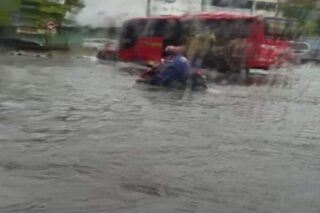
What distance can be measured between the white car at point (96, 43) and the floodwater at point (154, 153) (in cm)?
2098

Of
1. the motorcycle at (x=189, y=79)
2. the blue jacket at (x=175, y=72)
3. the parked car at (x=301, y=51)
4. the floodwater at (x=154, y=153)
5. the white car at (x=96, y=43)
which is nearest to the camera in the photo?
the floodwater at (x=154, y=153)

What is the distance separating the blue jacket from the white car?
18664mm

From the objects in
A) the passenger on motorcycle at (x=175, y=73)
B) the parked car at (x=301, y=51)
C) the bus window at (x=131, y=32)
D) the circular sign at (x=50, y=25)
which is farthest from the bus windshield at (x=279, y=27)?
the circular sign at (x=50, y=25)

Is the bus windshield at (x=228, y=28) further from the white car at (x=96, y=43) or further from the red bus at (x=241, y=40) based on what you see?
the white car at (x=96, y=43)

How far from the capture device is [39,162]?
8.36 m

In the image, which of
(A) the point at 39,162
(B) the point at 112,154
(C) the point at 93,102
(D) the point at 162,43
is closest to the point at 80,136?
(B) the point at 112,154

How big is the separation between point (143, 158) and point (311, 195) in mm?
2320

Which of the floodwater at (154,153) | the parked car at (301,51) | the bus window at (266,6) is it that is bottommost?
the parked car at (301,51)

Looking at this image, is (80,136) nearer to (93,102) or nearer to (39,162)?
(39,162)

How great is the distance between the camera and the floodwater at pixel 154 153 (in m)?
6.84

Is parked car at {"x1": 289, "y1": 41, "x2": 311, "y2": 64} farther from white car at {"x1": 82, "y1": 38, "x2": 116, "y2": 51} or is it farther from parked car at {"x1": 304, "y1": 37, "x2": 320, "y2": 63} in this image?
white car at {"x1": 82, "y1": 38, "x2": 116, "y2": 51}

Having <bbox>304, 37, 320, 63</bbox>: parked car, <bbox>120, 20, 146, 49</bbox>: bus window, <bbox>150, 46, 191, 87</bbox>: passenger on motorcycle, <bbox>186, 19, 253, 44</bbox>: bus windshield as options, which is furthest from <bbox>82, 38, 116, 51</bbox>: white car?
<bbox>150, 46, 191, 87</bbox>: passenger on motorcycle

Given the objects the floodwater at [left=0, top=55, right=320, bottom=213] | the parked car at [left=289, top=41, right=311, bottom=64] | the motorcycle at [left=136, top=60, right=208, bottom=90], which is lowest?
the parked car at [left=289, top=41, right=311, bottom=64]

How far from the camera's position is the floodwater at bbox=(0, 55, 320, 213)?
22.4 ft
